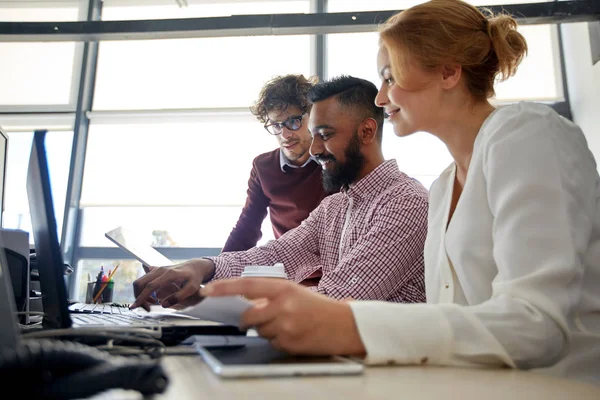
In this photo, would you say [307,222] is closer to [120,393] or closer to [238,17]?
[238,17]

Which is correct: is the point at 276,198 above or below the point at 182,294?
above

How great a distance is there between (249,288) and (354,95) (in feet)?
4.91

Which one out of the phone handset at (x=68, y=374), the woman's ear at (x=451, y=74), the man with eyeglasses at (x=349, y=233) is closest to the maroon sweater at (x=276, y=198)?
the man with eyeglasses at (x=349, y=233)

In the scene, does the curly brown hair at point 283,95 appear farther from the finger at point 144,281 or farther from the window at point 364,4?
the window at point 364,4

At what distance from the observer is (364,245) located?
52.4 inches

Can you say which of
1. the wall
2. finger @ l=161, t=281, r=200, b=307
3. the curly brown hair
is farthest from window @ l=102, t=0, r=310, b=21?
finger @ l=161, t=281, r=200, b=307

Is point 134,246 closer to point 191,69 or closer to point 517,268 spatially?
point 517,268

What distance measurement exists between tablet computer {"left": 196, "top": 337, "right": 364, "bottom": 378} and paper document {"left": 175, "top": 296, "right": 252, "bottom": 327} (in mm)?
40

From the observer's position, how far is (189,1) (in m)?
4.33

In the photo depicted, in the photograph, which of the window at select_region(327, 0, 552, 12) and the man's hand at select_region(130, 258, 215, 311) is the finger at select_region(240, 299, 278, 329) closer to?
the man's hand at select_region(130, 258, 215, 311)

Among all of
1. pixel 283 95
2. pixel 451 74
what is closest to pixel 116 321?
pixel 451 74

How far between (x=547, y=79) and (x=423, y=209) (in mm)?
3325

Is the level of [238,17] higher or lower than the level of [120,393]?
higher

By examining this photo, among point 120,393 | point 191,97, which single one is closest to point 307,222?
point 120,393
